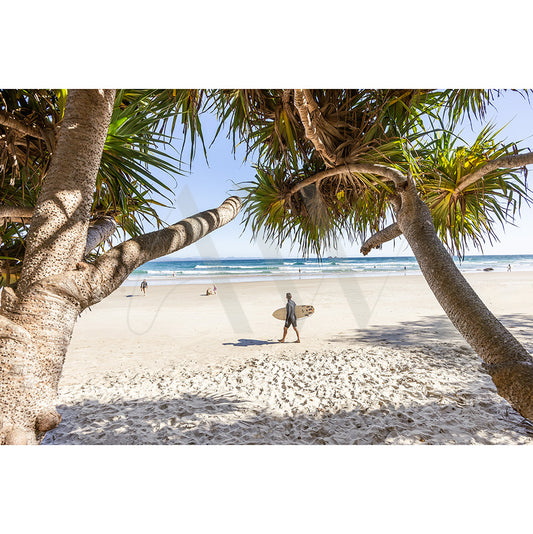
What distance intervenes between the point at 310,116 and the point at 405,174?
415mm

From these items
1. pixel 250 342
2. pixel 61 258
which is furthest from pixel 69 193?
pixel 250 342

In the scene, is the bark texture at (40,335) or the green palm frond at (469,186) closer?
the bark texture at (40,335)

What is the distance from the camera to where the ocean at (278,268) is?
513 inches

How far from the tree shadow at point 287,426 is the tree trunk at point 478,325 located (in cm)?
141

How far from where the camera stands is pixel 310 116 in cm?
116

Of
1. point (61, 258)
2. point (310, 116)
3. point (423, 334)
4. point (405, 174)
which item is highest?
point (310, 116)

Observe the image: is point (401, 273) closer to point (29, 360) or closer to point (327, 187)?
point (327, 187)

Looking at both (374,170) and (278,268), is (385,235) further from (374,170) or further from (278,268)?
(278,268)

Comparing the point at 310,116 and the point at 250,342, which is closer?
the point at 310,116

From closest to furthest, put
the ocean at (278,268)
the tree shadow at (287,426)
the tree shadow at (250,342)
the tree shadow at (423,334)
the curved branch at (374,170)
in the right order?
the curved branch at (374,170) < the tree shadow at (287,426) < the tree shadow at (423,334) < the tree shadow at (250,342) < the ocean at (278,268)

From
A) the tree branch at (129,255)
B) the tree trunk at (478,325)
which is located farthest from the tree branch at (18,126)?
the tree trunk at (478,325)

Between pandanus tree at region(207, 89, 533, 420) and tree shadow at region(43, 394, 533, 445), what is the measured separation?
1138mm

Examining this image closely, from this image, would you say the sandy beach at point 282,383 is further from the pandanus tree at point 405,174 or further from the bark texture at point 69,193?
the bark texture at point 69,193
